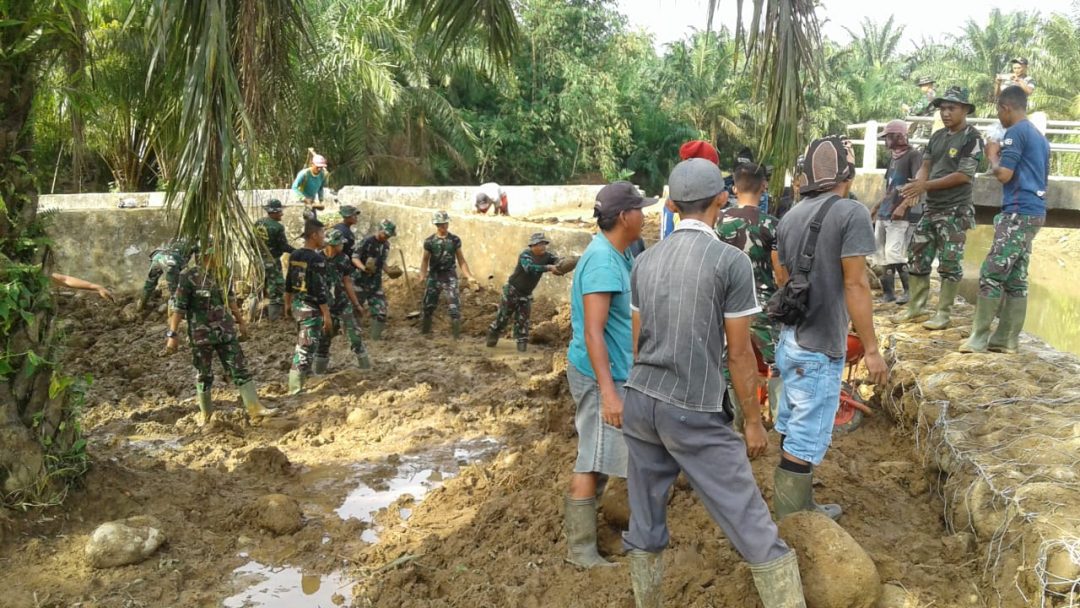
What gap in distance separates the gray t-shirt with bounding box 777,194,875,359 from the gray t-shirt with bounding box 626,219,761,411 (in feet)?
2.46

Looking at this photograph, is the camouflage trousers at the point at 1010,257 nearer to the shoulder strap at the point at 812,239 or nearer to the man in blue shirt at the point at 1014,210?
the man in blue shirt at the point at 1014,210

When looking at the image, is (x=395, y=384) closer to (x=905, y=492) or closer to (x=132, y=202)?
(x=905, y=492)

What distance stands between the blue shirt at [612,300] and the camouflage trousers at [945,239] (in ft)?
11.8

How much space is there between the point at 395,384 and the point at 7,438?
3.91 metres

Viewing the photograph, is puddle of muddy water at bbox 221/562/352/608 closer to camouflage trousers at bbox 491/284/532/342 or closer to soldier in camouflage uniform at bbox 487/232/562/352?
soldier in camouflage uniform at bbox 487/232/562/352

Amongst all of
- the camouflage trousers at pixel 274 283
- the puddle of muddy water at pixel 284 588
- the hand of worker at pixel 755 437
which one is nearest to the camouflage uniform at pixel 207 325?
the camouflage trousers at pixel 274 283

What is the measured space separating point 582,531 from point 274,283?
6846mm

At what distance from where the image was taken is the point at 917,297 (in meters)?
7.04

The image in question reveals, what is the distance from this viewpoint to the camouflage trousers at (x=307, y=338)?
7820mm

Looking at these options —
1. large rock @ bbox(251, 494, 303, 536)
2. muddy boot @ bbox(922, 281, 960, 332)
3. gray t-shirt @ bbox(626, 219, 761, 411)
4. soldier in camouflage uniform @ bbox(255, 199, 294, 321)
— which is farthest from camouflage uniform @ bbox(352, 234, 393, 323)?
gray t-shirt @ bbox(626, 219, 761, 411)

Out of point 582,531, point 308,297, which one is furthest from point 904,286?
point 582,531

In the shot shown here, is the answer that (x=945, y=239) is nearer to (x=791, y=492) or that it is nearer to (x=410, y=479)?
(x=791, y=492)

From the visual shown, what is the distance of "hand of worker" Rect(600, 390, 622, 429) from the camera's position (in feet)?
11.3

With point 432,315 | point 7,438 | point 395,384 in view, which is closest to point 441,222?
point 432,315
